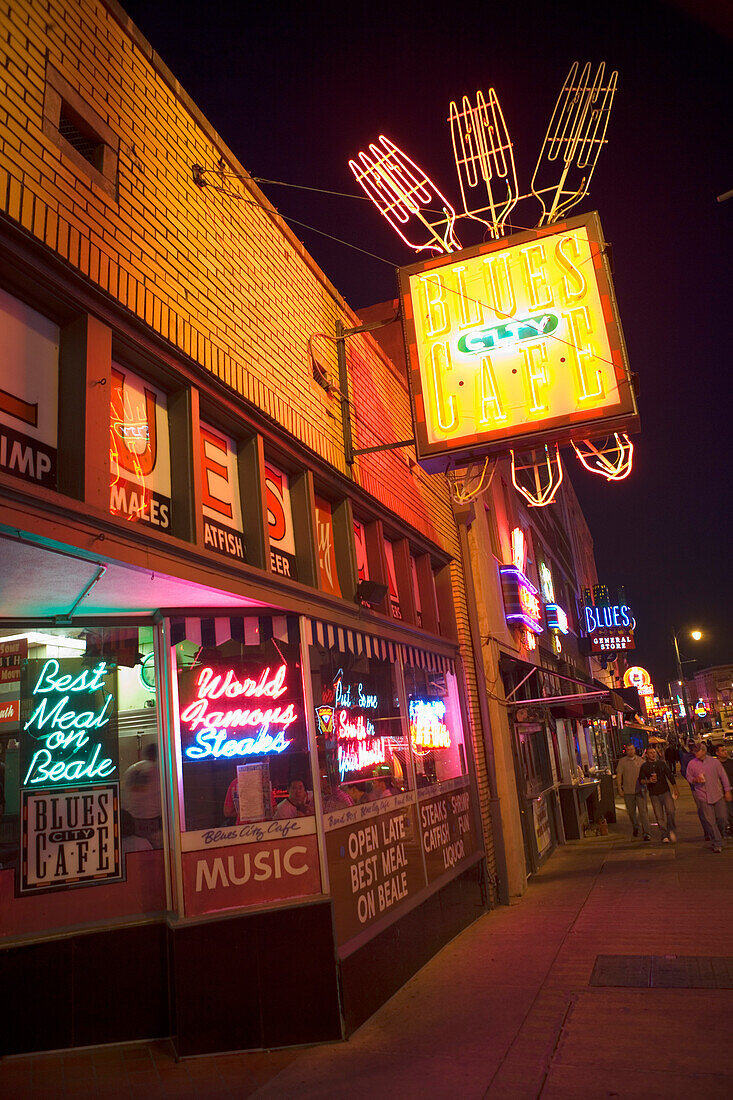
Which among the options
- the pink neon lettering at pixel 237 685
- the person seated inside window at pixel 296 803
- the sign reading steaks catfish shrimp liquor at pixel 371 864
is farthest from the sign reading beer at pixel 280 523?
the sign reading steaks catfish shrimp liquor at pixel 371 864

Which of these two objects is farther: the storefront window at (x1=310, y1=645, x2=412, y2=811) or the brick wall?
the storefront window at (x1=310, y1=645, x2=412, y2=811)

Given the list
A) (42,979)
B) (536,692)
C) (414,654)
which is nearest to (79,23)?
(42,979)

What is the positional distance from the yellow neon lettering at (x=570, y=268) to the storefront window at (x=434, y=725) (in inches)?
177

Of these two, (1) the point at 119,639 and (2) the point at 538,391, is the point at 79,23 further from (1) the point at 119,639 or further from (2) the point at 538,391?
(2) the point at 538,391

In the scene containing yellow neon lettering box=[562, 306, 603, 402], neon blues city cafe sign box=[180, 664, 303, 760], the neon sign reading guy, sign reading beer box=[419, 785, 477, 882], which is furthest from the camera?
the neon sign reading guy

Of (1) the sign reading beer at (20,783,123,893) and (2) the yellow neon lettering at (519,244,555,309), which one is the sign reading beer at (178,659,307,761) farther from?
(2) the yellow neon lettering at (519,244,555,309)

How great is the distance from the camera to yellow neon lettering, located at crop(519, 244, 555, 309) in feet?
26.1

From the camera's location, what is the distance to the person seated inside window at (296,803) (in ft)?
18.8

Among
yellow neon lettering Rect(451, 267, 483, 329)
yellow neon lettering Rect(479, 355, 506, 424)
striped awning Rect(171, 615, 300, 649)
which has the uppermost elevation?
yellow neon lettering Rect(451, 267, 483, 329)

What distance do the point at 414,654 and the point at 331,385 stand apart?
3322mm

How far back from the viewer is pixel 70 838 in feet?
17.0

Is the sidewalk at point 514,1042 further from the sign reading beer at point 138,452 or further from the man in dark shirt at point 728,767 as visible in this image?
the man in dark shirt at point 728,767

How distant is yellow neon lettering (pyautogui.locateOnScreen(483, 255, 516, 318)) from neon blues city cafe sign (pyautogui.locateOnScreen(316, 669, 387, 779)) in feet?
13.9

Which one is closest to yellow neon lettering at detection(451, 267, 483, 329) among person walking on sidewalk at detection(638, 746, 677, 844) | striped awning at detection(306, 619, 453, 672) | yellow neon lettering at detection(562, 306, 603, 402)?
yellow neon lettering at detection(562, 306, 603, 402)
